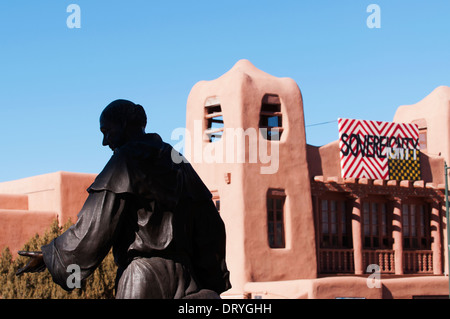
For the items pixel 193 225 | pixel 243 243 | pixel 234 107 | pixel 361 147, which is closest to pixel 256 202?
pixel 243 243

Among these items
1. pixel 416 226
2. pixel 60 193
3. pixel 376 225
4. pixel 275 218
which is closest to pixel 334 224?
pixel 376 225

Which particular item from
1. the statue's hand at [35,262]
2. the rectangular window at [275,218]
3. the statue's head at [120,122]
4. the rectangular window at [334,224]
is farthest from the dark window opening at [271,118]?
the statue's hand at [35,262]

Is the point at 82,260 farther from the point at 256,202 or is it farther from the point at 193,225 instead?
the point at 256,202

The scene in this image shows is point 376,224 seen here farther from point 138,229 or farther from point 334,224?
point 138,229

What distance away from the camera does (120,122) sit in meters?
4.53

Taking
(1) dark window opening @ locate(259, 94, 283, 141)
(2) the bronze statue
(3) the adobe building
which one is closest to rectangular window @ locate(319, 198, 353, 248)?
(3) the adobe building

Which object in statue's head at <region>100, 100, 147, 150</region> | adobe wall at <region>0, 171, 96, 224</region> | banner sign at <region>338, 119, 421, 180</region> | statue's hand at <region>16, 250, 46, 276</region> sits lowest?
statue's hand at <region>16, 250, 46, 276</region>

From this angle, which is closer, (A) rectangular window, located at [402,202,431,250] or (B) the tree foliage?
(B) the tree foliage

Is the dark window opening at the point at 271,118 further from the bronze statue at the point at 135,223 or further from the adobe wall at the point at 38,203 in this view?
the bronze statue at the point at 135,223

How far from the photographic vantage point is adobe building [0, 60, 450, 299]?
72.3 feet

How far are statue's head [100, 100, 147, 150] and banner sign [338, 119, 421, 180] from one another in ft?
66.0

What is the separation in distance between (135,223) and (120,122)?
64cm

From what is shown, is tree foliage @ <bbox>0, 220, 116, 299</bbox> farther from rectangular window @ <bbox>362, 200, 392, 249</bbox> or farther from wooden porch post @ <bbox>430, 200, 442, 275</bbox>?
wooden porch post @ <bbox>430, 200, 442, 275</bbox>

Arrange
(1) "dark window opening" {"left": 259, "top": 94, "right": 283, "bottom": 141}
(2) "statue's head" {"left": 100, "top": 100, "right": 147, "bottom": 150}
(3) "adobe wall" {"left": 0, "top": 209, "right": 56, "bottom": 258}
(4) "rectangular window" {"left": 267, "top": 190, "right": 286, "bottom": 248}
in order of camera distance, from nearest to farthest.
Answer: (2) "statue's head" {"left": 100, "top": 100, "right": 147, "bottom": 150} < (4) "rectangular window" {"left": 267, "top": 190, "right": 286, "bottom": 248} < (1) "dark window opening" {"left": 259, "top": 94, "right": 283, "bottom": 141} < (3) "adobe wall" {"left": 0, "top": 209, "right": 56, "bottom": 258}
